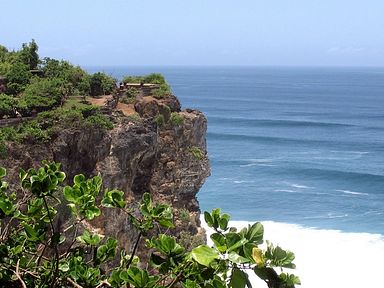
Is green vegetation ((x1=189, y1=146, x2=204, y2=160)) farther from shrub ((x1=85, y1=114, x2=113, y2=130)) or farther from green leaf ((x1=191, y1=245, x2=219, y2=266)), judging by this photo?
green leaf ((x1=191, y1=245, x2=219, y2=266))

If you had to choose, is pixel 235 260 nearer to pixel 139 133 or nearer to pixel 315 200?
pixel 139 133

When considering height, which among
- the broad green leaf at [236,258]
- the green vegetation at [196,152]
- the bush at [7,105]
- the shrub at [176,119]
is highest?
the broad green leaf at [236,258]

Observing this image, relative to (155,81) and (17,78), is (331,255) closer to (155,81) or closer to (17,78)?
(155,81)

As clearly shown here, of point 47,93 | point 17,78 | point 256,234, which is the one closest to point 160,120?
point 47,93

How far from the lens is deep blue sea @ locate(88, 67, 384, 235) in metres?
37.0

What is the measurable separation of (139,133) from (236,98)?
277ft

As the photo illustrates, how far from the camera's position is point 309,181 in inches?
1780

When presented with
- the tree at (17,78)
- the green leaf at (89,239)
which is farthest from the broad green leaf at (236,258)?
the tree at (17,78)

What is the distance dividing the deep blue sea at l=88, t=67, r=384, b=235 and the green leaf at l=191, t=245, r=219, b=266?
18475 millimetres

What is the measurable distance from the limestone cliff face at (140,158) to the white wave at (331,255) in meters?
6.76

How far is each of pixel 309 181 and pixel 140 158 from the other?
30.9 metres

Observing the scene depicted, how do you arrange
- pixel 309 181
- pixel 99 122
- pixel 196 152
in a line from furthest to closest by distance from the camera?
pixel 309 181, pixel 196 152, pixel 99 122

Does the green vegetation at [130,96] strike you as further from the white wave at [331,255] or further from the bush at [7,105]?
the white wave at [331,255]

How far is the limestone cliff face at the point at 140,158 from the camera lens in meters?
14.7
